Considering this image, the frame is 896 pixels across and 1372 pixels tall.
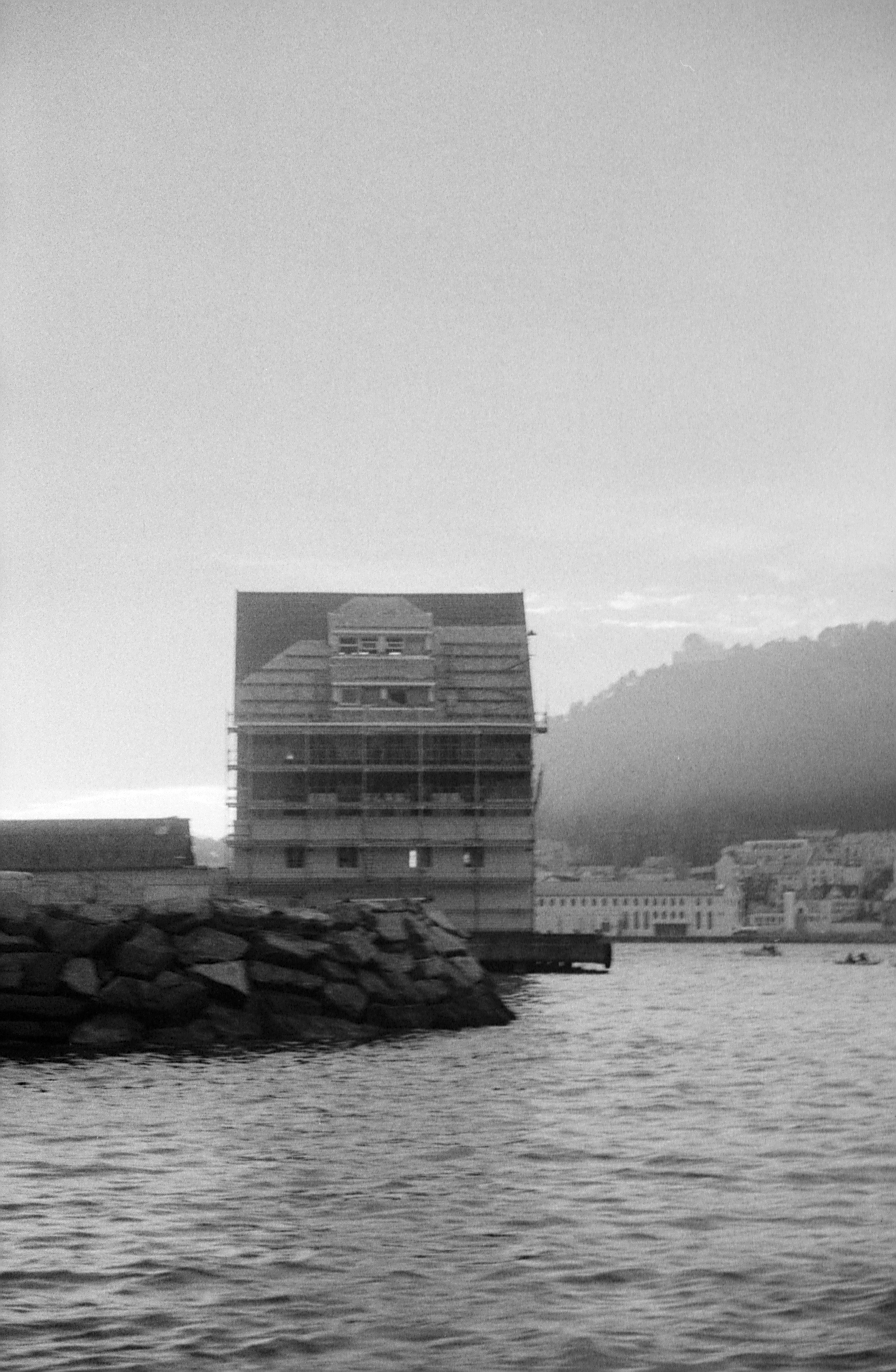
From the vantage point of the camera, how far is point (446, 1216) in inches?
571

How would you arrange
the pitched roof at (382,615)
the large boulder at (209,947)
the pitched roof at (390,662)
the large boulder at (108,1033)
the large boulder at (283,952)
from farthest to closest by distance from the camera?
the pitched roof at (382,615), the pitched roof at (390,662), the large boulder at (283,952), the large boulder at (209,947), the large boulder at (108,1033)

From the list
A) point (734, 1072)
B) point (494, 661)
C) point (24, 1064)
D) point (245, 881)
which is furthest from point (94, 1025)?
point (494, 661)

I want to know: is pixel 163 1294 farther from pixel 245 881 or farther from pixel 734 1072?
pixel 245 881

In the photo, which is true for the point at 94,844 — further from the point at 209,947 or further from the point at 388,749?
the point at 209,947

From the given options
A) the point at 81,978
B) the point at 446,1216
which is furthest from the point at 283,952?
the point at 446,1216

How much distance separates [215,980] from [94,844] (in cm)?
4508

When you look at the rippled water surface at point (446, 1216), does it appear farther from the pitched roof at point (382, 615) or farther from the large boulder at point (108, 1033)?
the pitched roof at point (382, 615)

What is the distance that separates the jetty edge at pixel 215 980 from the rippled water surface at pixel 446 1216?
5388 mm

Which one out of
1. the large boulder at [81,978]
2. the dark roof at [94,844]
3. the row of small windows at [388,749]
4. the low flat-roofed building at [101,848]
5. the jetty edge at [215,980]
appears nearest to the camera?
the jetty edge at [215,980]

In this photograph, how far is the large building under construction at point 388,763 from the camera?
258ft

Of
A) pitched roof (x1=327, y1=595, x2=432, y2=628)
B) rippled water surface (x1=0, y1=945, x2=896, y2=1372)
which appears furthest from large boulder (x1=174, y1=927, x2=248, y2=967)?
pitched roof (x1=327, y1=595, x2=432, y2=628)

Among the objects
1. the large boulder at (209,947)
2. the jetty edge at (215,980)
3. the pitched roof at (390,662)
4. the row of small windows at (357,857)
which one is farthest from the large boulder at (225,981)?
the pitched roof at (390,662)

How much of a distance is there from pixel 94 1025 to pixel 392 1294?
23179 mm

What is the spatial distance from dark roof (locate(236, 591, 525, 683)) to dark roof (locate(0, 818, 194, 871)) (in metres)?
9.67
